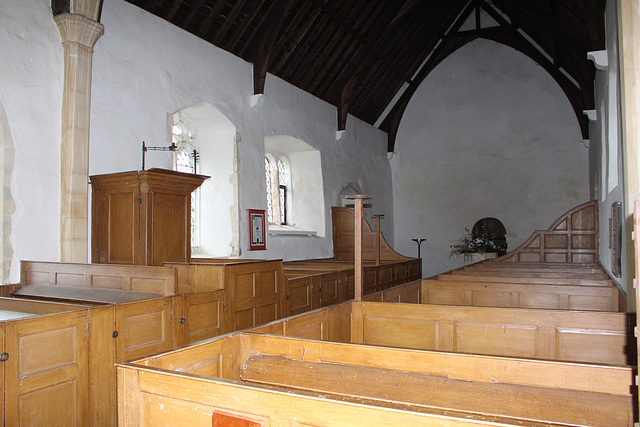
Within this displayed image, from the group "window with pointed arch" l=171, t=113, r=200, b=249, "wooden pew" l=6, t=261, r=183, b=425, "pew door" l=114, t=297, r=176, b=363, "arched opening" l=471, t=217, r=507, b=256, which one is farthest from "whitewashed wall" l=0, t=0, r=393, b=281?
"arched opening" l=471, t=217, r=507, b=256

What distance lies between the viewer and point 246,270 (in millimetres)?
4734

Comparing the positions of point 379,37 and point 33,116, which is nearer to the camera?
point 33,116

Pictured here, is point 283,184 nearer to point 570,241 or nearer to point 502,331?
point 570,241

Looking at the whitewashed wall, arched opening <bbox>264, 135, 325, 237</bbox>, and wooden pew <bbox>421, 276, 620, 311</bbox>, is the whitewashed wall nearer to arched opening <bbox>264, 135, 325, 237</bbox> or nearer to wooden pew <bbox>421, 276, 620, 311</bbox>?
arched opening <bbox>264, 135, 325, 237</bbox>

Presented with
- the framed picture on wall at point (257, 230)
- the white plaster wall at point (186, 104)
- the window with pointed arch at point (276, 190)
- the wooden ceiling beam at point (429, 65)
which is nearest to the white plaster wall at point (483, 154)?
the wooden ceiling beam at point (429, 65)

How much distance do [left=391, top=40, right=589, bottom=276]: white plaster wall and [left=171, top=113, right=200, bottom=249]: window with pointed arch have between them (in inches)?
274

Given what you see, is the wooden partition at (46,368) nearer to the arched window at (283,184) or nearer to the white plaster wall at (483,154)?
the arched window at (283,184)

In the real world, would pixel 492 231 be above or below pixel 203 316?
above

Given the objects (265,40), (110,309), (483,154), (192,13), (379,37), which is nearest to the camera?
(110,309)

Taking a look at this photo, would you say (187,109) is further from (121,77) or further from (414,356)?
(414,356)

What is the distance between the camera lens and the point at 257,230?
312 inches

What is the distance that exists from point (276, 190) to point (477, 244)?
4.77m

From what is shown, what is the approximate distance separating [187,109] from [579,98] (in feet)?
29.1

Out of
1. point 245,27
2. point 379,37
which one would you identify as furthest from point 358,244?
point 379,37
